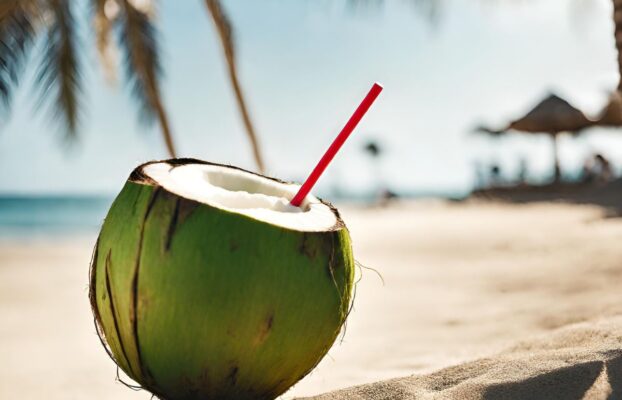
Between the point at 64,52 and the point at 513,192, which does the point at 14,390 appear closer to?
the point at 64,52

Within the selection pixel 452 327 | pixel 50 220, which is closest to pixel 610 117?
pixel 452 327

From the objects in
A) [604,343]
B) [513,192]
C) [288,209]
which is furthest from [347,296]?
[513,192]

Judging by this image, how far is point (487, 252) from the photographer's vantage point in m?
6.02

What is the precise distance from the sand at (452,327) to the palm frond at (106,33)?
14.8 feet

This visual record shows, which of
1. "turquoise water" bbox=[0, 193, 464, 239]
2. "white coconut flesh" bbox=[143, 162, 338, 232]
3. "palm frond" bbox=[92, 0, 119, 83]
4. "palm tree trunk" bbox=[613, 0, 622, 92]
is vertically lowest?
"turquoise water" bbox=[0, 193, 464, 239]

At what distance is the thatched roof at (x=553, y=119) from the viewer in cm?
1338

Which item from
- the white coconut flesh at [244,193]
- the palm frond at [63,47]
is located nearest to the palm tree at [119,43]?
the palm frond at [63,47]

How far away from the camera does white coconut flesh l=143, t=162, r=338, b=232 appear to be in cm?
153

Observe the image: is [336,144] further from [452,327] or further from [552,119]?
[552,119]

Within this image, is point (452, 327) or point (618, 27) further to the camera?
point (452, 327)

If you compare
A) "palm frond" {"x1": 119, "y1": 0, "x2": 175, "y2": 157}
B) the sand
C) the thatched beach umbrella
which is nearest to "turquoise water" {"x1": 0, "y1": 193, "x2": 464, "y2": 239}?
"palm frond" {"x1": 119, "y1": 0, "x2": 175, "y2": 157}

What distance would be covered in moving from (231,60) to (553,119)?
8.52 meters

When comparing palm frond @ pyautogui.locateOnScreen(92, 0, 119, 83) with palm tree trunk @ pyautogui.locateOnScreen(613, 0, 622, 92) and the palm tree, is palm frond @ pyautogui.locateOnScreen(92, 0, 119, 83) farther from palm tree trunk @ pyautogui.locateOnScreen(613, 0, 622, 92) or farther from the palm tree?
palm tree trunk @ pyautogui.locateOnScreen(613, 0, 622, 92)

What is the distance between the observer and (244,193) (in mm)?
1631
